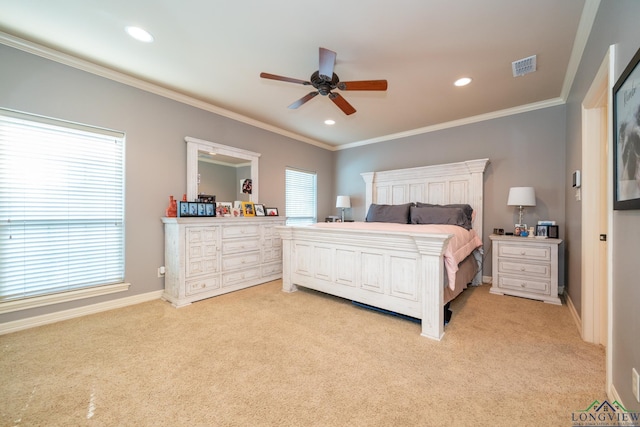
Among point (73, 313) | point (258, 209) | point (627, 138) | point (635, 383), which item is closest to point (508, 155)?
point (627, 138)

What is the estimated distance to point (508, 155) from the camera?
3.74m

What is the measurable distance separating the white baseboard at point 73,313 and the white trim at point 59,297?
111 mm

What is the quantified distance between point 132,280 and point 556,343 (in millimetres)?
4307

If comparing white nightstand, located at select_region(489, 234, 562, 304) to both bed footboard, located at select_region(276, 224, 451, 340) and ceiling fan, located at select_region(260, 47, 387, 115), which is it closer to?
bed footboard, located at select_region(276, 224, 451, 340)

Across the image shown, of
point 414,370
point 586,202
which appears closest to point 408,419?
point 414,370

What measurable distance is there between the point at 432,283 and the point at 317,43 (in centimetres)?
239

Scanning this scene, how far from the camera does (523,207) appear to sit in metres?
3.62

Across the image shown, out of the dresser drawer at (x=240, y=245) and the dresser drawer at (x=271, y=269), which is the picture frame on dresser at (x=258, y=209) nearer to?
the dresser drawer at (x=240, y=245)

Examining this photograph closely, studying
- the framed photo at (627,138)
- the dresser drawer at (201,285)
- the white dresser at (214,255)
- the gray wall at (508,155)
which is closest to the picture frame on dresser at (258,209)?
the white dresser at (214,255)

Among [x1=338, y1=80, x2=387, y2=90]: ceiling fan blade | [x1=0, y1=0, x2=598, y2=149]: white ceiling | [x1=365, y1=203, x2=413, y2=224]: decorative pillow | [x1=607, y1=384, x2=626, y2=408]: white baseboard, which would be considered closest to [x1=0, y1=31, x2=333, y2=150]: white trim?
[x1=0, y1=0, x2=598, y2=149]: white ceiling

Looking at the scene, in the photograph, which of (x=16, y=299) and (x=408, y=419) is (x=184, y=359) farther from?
(x=16, y=299)

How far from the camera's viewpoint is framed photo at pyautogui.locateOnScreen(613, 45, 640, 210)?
113 centimetres

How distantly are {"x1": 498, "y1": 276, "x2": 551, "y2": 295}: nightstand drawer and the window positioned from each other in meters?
3.44

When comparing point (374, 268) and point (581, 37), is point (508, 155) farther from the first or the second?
point (374, 268)
